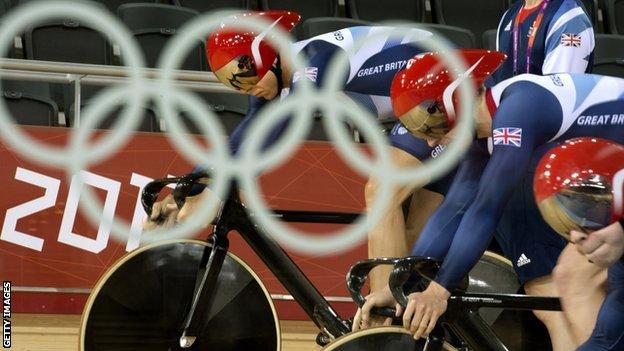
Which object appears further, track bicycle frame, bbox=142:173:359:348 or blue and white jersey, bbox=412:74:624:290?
track bicycle frame, bbox=142:173:359:348

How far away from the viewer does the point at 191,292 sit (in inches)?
185

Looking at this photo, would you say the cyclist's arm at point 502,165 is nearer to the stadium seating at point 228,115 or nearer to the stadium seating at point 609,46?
the stadium seating at point 228,115

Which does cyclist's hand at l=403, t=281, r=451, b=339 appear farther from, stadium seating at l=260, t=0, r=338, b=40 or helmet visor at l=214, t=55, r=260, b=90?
stadium seating at l=260, t=0, r=338, b=40

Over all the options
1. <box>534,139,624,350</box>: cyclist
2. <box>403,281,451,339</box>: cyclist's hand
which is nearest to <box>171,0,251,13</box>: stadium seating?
<box>403,281,451,339</box>: cyclist's hand

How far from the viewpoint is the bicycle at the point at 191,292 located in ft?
15.1

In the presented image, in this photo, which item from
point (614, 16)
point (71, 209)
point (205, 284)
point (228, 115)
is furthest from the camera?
point (614, 16)

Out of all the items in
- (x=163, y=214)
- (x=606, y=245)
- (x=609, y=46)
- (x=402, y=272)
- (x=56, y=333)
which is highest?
(x=606, y=245)

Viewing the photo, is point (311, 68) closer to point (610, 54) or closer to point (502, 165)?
→ point (502, 165)

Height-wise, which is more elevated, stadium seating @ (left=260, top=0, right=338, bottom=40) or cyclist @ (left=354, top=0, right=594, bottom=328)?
cyclist @ (left=354, top=0, right=594, bottom=328)

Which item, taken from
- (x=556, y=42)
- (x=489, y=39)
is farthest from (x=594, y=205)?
(x=489, y=39)

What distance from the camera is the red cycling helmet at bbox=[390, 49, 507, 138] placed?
391 centimetres

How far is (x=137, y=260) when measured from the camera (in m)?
4.72

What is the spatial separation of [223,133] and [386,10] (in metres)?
2.06

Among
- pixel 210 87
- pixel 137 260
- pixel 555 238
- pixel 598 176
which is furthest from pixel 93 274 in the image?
pixel 598 176
